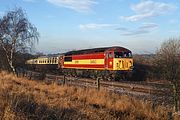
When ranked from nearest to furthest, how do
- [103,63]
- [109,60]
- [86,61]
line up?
[109,60], [103,63], [86,61]

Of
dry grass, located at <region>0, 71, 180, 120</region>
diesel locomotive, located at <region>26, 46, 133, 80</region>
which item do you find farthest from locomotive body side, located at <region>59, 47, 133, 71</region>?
dry grass, located at <region>0, 71, 180, 120</region>

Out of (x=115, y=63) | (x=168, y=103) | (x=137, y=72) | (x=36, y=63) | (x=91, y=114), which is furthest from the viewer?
(x=36, y=63)

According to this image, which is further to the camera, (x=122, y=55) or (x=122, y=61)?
(x=122, y=55)

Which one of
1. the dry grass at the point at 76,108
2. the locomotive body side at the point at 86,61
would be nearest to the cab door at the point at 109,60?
the locomotive body side at the point at 86,61

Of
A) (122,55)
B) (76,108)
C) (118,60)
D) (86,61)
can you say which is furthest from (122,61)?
(76,108)

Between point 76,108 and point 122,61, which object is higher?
point 122,61

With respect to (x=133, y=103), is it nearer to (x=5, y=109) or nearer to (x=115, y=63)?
(x=5, y=109)

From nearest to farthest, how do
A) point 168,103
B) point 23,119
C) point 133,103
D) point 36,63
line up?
1. point 23,119
2. point 133,103
3. point 168,103
4. point 36,63

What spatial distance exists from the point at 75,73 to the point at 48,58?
53.4 ft

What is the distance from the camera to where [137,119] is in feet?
41.0

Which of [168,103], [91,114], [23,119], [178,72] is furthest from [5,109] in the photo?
[168,103]

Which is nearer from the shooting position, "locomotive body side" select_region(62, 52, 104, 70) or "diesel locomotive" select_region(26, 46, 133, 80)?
"diesel locomotive" select_region(26, 46, 133, 80)

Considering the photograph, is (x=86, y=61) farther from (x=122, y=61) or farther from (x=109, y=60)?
(x=122, y=61)

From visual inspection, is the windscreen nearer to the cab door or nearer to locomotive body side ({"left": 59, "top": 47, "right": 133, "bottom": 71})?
locomotive body side ({"left": 59, "top": 47, "right": 133, "bottom": 71})
